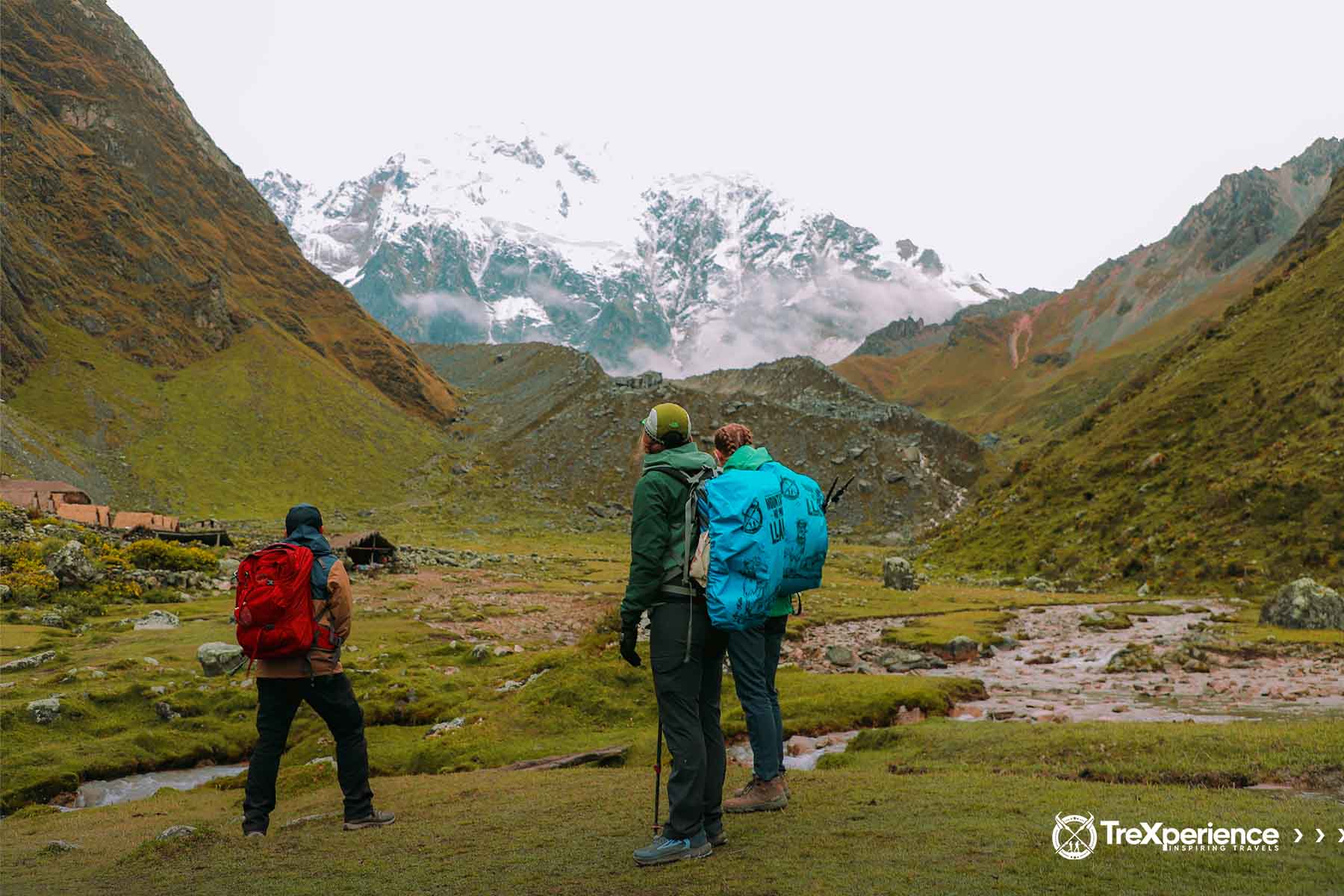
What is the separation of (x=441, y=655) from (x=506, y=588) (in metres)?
27.1

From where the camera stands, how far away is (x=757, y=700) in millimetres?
9133

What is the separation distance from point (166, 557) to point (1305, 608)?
173 ft

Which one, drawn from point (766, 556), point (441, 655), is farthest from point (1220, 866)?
point (441, 655)

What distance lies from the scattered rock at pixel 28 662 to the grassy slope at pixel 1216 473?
154 ft


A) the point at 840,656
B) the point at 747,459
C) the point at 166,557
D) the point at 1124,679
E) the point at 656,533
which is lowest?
the point at 840,656

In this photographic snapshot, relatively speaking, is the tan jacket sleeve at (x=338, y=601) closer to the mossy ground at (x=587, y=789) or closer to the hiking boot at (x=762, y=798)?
the mossy ground at (x=587, y=789)

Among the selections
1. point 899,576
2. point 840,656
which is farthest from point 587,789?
point 899,576

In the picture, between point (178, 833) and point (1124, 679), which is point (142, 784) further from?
point (1124, 679)

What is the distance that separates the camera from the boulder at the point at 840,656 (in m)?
27.2

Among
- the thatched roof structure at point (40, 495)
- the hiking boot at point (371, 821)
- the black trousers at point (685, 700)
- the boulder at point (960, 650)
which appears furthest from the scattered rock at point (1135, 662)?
the thatched roof structure at point (40, 495)

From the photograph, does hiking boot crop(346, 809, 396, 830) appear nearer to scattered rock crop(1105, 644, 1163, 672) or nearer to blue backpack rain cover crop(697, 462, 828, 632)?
blue backpack rain cover crop(697, 462, 828, 632)

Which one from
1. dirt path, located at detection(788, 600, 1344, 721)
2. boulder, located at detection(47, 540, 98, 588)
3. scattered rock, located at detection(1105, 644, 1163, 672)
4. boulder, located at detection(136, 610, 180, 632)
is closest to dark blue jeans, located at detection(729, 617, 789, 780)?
dirt path, located at detection(788, 600, 1344, 721)

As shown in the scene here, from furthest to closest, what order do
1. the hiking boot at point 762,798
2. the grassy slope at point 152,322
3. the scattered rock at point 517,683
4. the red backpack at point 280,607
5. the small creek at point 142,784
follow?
the grassy slope at point 152,322, the scattered rock at point 517,683, the small creek at point 142,784, the red backpack at point 280,607, the hiking boot at point 762,798

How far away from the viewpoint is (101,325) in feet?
407
